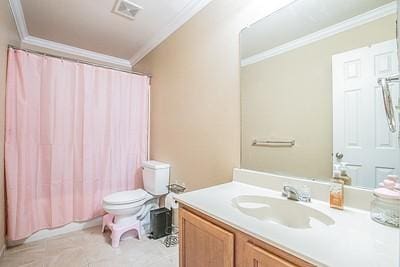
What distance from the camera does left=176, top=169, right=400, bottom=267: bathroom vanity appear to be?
1.99ft

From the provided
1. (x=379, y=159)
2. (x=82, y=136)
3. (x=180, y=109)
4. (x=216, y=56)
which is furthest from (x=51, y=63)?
(x=379, y=159)

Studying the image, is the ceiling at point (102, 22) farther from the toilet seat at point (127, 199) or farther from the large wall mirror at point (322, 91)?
the toilet seat at point (127, 199)

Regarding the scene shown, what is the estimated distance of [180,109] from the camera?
217 cm

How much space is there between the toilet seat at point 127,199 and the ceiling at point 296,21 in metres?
1.70

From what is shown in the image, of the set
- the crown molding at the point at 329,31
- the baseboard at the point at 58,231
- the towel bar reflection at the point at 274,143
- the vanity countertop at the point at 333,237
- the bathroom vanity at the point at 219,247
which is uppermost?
the crown molding at the point at 329,31

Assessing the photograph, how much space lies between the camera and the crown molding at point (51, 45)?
197 cm

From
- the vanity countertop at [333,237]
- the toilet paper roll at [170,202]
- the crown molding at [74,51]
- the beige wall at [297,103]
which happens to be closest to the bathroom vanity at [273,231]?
the vanity countertop at [333,237]

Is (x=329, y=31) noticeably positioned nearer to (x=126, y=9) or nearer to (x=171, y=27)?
(x=171, y=27)

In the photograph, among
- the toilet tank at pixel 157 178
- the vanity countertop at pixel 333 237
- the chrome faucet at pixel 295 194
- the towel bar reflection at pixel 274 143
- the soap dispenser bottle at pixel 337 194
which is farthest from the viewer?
the toilet tank at pixel 157 178

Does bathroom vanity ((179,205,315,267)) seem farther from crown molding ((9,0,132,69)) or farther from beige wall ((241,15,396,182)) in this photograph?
crown molding ((9,0,132,69))

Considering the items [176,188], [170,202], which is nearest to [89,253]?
[170,202]

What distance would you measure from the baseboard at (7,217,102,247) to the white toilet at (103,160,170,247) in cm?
27

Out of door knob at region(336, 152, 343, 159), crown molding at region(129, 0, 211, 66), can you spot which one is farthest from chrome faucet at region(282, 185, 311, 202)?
crown molding at region(129, 0, 211, 66)

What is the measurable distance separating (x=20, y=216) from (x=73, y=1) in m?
2.10
